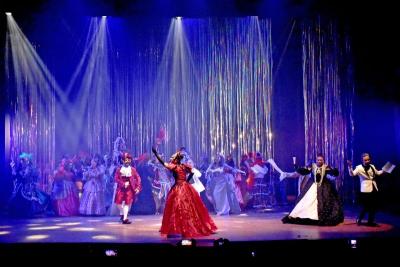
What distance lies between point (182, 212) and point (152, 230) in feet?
4.06

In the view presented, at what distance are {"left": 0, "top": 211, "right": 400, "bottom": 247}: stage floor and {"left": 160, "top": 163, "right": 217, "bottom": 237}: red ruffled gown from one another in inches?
7.5

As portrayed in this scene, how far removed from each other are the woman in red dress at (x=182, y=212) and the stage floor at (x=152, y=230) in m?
0.19

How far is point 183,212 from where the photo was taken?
739 centimetres

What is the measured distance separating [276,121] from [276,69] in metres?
1.65

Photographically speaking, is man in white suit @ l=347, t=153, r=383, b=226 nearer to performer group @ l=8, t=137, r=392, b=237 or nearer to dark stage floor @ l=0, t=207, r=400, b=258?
performer group @ l=8, t=137, r=392, b=237


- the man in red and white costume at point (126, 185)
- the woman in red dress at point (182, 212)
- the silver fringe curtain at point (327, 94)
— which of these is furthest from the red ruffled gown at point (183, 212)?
the silver fringe curtain at point (327, 94)

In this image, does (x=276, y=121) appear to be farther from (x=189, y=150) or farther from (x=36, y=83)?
(x=36, y=83)

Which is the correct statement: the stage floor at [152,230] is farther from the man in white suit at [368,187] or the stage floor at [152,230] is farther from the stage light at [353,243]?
the stage light at [353,243]

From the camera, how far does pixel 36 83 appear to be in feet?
45.4

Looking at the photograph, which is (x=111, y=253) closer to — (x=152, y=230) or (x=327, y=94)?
(x=152, y=230)

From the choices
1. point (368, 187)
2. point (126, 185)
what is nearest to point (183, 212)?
point (126, 185)

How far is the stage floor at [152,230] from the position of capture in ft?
23.9

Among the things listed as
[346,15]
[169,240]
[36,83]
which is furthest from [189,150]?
[169,240]

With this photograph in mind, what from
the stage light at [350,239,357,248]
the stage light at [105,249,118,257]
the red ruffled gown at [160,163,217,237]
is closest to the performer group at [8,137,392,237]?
the red ruffled gown at [160,163,217,237]
